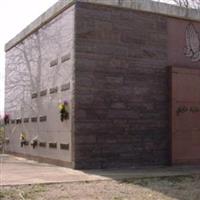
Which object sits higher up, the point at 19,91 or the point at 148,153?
the point at 19,91

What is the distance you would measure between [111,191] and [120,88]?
15.5 feet

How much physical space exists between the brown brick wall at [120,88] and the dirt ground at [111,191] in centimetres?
265

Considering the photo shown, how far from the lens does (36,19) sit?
15.8 metres

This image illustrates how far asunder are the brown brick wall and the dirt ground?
265cm

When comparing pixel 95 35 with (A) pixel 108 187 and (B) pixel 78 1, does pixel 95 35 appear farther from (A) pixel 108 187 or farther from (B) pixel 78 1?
(A) pixel 108 187

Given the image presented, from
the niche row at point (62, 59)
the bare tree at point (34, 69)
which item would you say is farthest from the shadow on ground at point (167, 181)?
the bare tree at point (34, 69)

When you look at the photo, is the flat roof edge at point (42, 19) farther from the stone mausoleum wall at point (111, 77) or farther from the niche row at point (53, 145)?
the niche row at point (53, 145)

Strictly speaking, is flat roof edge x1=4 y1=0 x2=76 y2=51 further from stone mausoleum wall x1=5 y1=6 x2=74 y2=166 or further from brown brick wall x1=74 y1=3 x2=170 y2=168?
brown brick wall x1=74 y1=3 x2=170 y2=168

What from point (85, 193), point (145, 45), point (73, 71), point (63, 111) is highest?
point (145, 45)

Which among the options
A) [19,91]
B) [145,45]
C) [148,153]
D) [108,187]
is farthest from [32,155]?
[108,187]

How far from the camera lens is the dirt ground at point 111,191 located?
8.38m

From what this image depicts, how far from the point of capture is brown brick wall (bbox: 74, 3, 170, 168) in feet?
41.7

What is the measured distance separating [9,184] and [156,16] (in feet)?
23.6

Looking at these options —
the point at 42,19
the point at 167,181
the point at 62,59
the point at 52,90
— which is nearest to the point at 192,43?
the point at 62,59
